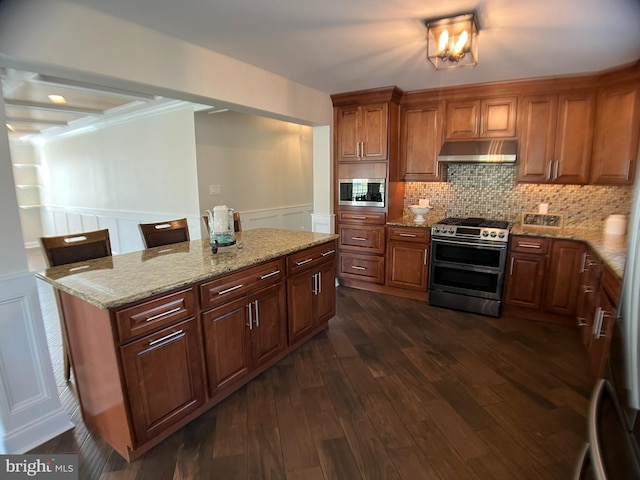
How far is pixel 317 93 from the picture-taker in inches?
151

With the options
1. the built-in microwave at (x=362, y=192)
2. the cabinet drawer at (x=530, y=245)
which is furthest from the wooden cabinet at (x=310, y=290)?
the cabinet drawer at (x=530, y=245)

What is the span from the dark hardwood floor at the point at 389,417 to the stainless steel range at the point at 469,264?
0.53 meters

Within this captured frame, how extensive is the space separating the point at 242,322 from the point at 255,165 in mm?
3494

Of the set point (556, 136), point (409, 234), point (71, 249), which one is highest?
point (556, 136)

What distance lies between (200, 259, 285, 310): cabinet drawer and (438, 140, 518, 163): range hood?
2.38 meters

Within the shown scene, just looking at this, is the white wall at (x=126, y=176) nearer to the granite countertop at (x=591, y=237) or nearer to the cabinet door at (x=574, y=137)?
the granite countertop at (x=591, y=237)

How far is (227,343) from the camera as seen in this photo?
213cm

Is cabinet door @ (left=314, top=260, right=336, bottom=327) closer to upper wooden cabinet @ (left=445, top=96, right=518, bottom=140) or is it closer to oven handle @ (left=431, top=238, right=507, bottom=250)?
oven handle @ (left=431, top=238, right=507, bottom=250)

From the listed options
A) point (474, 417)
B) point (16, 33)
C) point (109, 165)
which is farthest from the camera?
point (109, 165)

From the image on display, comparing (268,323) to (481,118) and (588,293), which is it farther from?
(481,118)

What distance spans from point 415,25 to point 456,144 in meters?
1.85

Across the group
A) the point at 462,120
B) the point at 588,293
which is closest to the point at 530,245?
the point at 588,293

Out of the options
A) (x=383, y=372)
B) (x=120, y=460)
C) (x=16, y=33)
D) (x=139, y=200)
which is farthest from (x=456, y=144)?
(x=139, y=200)

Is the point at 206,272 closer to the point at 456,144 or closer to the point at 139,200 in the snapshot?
the point at 456,144
